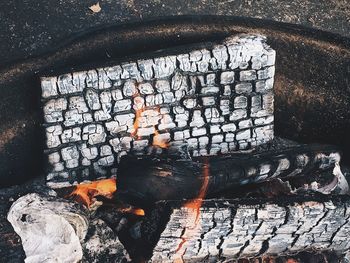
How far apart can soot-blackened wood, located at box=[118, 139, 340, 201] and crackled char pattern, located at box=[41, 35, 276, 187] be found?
0.14 meters

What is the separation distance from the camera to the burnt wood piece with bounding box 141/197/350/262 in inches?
108

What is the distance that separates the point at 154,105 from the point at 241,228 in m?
0.79

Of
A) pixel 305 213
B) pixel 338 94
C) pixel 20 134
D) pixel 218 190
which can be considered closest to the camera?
pixel 305 213

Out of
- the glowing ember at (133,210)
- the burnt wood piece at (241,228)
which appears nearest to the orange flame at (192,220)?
the burnt wood piece at (241,228)

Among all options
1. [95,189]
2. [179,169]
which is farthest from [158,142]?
[95,189]

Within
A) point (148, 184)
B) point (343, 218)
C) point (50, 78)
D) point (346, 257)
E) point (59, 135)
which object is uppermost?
point (50, 78)

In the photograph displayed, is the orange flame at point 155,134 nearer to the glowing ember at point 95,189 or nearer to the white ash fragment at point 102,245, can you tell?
the glowing ember at point 95,189

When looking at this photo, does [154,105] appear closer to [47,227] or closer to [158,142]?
[158,142]

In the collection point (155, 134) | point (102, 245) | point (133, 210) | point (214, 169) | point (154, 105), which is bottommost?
point (102, 245)

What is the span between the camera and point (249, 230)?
2.86 metres

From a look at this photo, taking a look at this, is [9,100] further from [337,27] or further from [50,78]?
[337,27]

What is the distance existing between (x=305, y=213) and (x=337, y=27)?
125cm

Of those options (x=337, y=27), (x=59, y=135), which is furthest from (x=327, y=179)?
(x=59, y=135)

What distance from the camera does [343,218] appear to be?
9.51 ft
